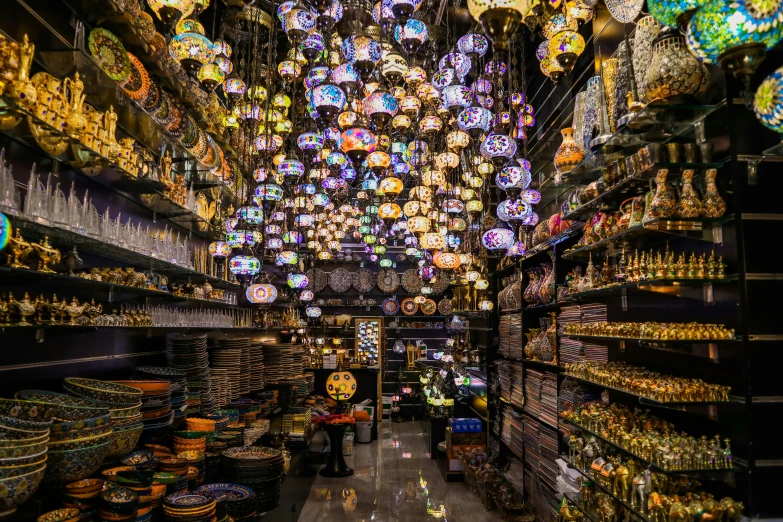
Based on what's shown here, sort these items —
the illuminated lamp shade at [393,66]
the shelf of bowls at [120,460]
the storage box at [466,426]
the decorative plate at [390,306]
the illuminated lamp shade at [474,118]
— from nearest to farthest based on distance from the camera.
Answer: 1. the shelf of bowls at [120,460]
2. the illuminated lamp shade at [393,66]
3. the illuminated lamp shade at [474,118]
4. the storage box at [466,426]
5. the decorative plate at [390,306]

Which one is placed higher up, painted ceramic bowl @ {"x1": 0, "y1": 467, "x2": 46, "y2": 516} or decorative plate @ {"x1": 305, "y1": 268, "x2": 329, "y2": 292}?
decorative plate @ {"x1": 305, "y1": 268, "x2": 329, "y2": 292}

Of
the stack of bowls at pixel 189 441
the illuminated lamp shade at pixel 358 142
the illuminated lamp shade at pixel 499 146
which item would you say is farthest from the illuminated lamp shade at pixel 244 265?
the illuminated lamp shade at pixel 499 146

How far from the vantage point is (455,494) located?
603 cm

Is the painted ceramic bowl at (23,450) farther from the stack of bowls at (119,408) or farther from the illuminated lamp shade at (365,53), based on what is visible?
the illuminated lamp shade at (365,53)

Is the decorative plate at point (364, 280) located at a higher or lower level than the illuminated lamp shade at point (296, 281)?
higher

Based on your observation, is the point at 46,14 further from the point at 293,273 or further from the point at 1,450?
the point at 293,273

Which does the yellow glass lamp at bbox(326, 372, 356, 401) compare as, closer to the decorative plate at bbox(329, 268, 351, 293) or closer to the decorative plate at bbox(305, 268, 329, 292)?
the decorative plate at bbox(305, 268, 329, 292)

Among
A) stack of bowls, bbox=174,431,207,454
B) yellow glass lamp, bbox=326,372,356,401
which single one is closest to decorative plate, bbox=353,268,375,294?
yellow glass lamp, bbox=326,372,356,401

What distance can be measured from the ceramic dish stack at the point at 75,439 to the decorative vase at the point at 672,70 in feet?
8.47

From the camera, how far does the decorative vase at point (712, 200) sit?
2.07m

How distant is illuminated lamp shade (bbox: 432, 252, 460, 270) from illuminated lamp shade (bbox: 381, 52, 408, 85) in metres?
1.93

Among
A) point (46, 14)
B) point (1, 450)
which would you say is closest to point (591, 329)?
point (1, 450)

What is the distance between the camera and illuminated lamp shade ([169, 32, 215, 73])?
252cm

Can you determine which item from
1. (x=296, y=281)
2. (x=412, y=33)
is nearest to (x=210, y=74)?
(x=412, y=33)
